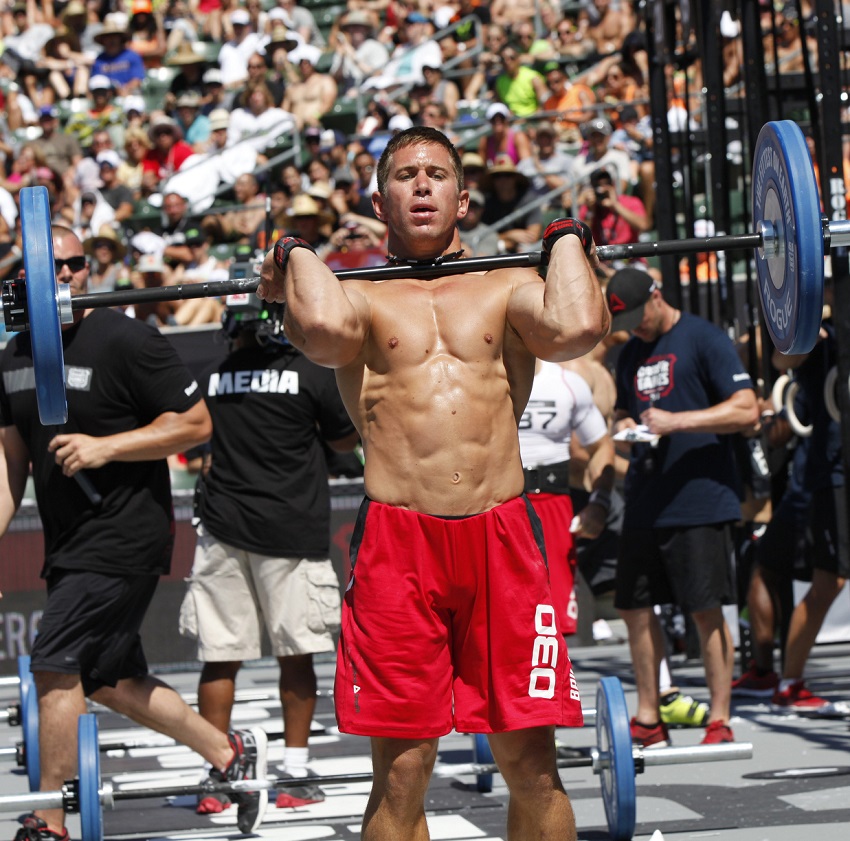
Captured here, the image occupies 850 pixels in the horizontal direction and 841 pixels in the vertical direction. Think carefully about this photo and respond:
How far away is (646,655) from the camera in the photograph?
6176 mm

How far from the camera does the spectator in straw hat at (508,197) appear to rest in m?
→ 12.7

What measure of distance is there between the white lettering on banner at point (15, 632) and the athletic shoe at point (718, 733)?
15.5ft

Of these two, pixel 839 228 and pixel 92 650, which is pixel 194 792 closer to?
pixel 92 650

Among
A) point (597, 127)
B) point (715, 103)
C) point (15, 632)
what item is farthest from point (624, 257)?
point (597, 127)

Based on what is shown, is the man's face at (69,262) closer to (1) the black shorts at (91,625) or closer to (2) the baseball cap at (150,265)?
(1) the black shorts at (91,625)

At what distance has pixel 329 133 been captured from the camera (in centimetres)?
1462

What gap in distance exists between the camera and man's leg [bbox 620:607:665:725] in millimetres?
6055

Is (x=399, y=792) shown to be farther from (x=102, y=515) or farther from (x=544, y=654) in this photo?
(x=102, y=515)

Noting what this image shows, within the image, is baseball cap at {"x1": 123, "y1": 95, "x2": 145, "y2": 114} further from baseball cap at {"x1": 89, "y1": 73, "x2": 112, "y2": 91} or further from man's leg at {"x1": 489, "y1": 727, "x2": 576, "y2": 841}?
man's leg at {"x1": 489, "y1": 727, "x2": 576, "y2": 841}

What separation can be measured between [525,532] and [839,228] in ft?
4.11

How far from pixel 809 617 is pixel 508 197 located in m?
6.70

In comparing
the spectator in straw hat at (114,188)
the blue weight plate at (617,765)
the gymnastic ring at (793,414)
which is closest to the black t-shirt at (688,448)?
the gymnastic ring at (793,414)

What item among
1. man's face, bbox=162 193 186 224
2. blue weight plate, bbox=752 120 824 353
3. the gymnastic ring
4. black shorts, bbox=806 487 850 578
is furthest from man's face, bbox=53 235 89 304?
man's face, bbox=162 193 186 224

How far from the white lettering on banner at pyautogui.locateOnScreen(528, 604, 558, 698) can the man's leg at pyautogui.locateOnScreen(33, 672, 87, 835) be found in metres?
1.78
